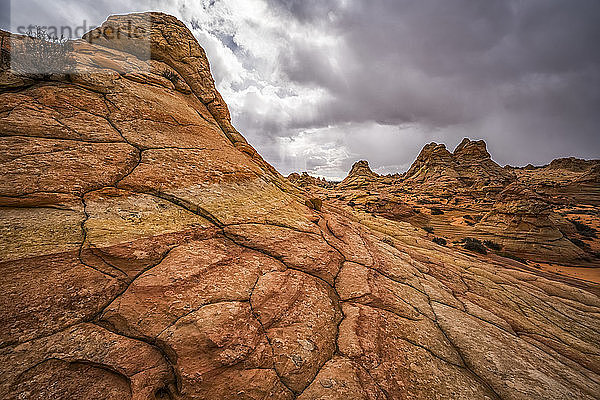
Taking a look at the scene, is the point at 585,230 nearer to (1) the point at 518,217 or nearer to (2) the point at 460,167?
(1) the point at 518,217

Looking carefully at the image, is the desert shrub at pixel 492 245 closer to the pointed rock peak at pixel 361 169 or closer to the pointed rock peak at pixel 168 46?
the pointed rock peak at pixel 168 46

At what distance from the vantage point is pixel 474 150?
5491cm

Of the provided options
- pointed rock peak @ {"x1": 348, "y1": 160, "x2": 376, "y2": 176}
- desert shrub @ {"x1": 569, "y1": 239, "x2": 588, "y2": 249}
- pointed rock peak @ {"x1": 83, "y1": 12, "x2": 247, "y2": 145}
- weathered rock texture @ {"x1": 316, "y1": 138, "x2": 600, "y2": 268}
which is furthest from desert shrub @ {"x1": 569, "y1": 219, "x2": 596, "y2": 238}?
pointed rock peak @ {"x1": 348, "y1": 160, "x2": 376, "y2": 176}

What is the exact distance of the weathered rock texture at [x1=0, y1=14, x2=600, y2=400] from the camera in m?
2.31

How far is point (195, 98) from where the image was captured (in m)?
7.96

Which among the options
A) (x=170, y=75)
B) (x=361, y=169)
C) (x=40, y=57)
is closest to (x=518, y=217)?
(x=170, y=75)

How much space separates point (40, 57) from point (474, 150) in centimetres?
7280

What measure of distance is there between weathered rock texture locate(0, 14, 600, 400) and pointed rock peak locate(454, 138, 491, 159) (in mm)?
62401

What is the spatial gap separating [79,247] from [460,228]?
2362 centimetres

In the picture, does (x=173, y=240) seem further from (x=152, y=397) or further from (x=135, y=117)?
(x=135, y=117)

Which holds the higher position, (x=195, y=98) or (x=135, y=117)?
(x=195, y=98)

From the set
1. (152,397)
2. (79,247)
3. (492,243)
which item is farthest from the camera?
(492,243)

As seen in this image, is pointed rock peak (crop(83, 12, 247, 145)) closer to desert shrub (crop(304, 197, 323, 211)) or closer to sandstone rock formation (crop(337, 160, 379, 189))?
desert shrub (crop(304, 197, 323, 211))

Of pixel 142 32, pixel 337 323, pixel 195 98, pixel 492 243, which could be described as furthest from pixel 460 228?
pixel 142 32
